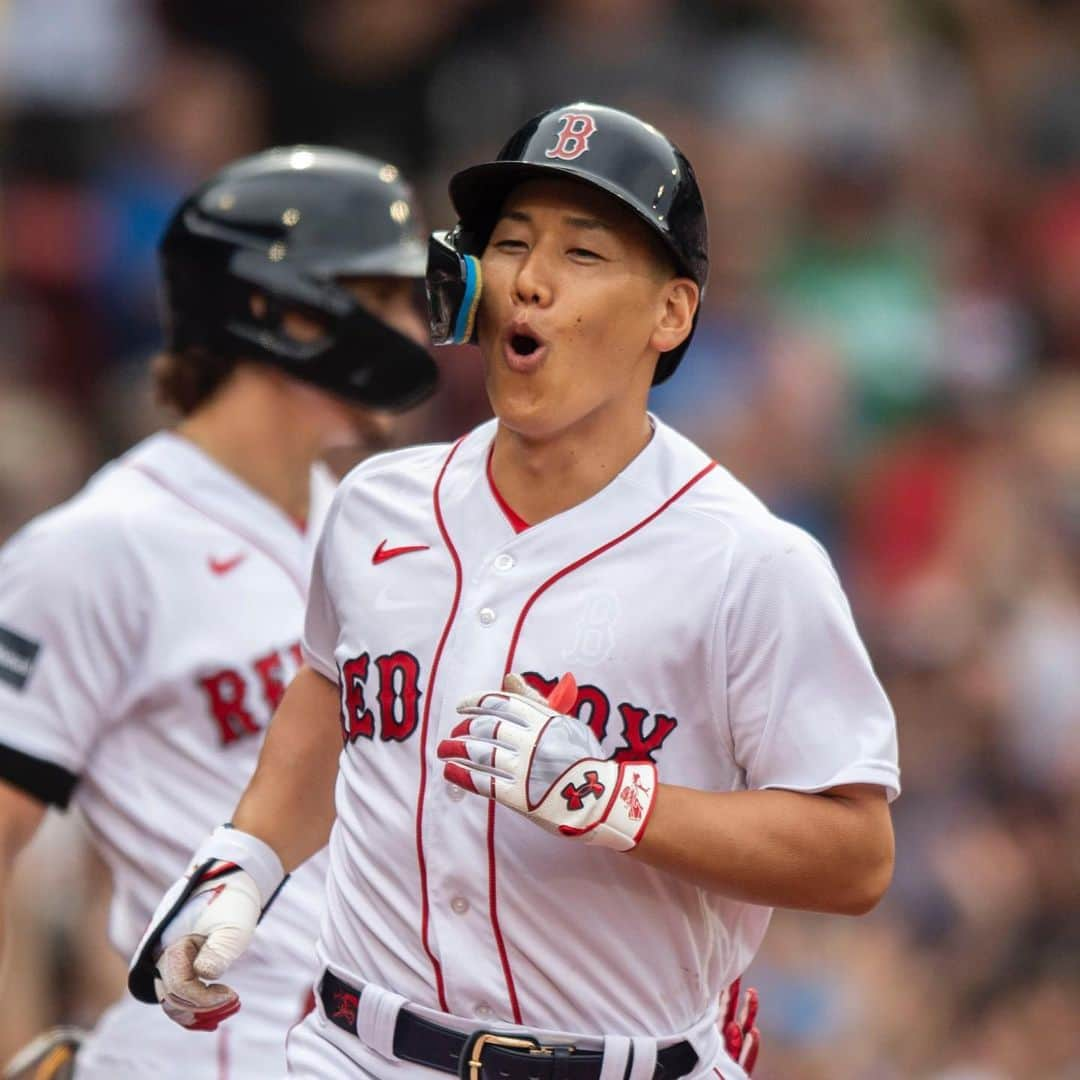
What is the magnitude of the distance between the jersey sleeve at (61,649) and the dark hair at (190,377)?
627 millimetres

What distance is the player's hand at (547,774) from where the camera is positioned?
118 inches

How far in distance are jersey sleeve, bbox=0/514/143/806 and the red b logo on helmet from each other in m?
1.49

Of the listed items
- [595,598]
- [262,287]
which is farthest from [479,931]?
[262,287]

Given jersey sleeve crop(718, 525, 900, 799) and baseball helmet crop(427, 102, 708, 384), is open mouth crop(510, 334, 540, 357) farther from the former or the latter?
jersey sleeve crop(718, 525, 900, 799)

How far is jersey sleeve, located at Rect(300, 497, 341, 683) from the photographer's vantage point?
3.70 meters

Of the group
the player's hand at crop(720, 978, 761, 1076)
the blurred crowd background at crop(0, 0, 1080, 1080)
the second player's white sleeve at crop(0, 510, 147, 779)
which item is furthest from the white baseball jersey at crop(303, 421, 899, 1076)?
the blurred crowd background at crop(0, 0, 1080, 1080)

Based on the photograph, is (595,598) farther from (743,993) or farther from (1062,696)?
(1062,696)

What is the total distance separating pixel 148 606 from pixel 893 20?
28.7ft

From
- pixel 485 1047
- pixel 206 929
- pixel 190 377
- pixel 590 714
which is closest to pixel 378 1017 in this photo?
pixel 485 1047

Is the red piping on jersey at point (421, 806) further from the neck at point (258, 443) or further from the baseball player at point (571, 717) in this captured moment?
the neck at point (258, 443)

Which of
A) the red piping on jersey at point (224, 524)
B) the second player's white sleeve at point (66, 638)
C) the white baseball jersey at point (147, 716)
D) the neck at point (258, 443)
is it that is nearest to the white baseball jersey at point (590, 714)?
the white baseball jersey at point (147, 716)

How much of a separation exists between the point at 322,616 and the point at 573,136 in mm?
975

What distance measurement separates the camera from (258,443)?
4789 mm

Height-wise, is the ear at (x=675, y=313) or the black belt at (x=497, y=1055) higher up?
the ear at (x=675, y=313)
